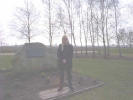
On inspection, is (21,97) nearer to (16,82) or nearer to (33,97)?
(33,97)

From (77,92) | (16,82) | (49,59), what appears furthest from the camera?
(49,59)

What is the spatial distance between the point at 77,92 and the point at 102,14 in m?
18.2

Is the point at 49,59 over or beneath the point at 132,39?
beneath

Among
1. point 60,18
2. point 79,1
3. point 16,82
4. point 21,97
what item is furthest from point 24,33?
point 21,97

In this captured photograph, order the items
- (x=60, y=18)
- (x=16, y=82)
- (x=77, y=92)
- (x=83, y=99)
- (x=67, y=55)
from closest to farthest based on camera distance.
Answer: (x=83, y=99)
(x=77, y=92)
(x=67, y=55)
(x=16, y=82)
(x=60, y=18)

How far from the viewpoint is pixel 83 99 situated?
15.1 ft

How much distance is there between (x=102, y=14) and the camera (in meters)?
21.6

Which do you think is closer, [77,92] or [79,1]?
[77,92]

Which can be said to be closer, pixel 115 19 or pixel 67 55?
pixel 67 55

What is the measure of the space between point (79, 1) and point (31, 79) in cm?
2092

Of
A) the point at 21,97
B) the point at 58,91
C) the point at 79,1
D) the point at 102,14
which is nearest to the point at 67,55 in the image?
the point at 58,91

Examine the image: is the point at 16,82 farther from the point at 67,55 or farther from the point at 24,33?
the point at 24,33

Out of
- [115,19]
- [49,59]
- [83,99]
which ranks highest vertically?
[115,19]

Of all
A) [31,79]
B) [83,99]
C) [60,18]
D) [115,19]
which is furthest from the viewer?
[60,18]
